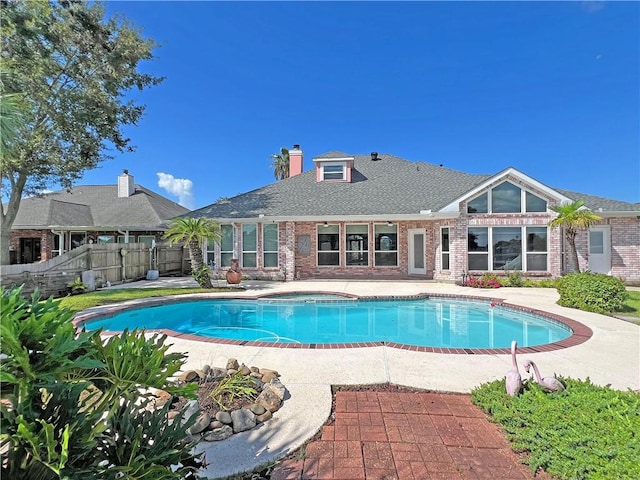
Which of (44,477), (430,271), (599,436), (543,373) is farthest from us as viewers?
(430,271)

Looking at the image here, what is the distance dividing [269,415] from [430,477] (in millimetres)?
1801

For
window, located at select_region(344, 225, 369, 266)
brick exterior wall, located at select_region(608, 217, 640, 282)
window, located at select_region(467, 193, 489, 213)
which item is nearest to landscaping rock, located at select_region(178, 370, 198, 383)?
window, located at select_region(344, 225, 369, 266)

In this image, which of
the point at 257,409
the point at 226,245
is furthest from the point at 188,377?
the point at 226,245

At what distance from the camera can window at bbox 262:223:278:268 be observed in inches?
674

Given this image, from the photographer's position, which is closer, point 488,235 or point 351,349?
point 351,349

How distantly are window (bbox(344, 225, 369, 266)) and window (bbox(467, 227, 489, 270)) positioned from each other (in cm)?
531

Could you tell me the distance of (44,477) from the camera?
57.8 inches

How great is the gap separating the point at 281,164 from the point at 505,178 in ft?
99.8

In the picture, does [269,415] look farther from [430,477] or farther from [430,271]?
[430,271]

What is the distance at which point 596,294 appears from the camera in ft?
30.5

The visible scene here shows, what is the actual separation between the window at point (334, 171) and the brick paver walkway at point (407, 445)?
16.9 m

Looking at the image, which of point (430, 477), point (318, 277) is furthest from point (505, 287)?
point (430, 477)

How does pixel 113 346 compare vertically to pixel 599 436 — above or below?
above

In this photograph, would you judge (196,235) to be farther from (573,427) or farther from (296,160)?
(573,427)
